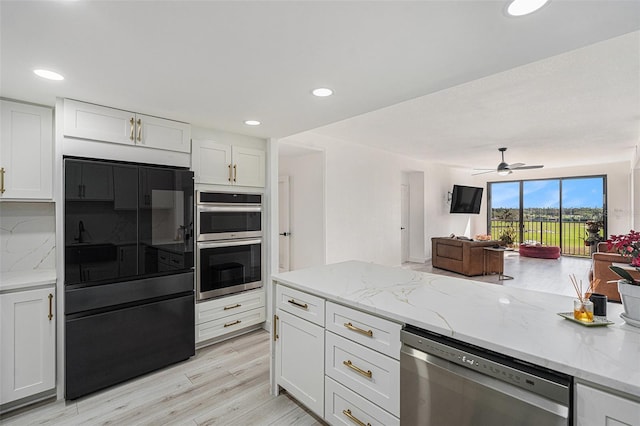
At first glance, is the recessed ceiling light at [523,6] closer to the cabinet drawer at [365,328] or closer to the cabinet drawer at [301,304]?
the cabinet drawer at [365,328]

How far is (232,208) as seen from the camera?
3166 mm

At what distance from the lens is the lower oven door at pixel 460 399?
1.04m

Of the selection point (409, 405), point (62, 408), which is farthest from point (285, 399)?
point (62, 408)

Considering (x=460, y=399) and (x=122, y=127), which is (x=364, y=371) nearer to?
(x=460, y=399)

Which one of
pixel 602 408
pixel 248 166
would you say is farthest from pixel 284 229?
pixel 602 408

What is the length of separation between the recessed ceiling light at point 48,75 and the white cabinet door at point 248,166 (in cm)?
152

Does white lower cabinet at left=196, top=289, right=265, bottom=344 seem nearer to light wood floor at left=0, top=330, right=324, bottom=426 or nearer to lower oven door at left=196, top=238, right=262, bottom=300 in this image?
lower oven door at left=196, top=238, right=262, bottom=300

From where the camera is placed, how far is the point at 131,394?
2.30 m

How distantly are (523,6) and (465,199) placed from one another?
8043mm

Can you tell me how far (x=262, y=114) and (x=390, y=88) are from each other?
1143 mm

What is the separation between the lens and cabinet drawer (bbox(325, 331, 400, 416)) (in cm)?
149

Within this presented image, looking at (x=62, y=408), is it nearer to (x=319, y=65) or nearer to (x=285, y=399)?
(x=285, y=399)

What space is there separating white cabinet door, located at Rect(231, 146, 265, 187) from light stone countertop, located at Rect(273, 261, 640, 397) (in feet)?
4.72

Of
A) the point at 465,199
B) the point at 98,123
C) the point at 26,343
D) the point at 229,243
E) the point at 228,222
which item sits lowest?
the point at 26,343
